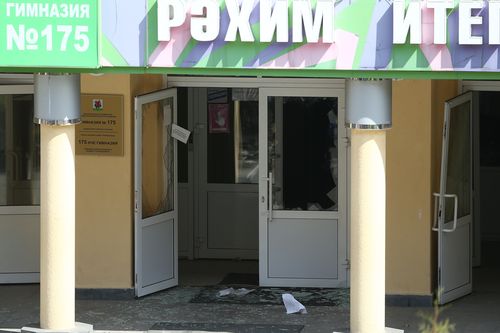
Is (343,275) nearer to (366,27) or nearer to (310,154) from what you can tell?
(310,154)

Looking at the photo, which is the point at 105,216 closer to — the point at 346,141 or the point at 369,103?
the point at 346,141

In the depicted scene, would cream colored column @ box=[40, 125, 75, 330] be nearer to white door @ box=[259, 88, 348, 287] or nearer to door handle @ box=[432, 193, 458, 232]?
white door @ box=[259, 88, 348, 287]

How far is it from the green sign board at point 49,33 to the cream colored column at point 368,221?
7.23 feet

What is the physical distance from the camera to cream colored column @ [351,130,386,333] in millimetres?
9055

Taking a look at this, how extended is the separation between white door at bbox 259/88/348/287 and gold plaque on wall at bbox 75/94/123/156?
145 centimetres

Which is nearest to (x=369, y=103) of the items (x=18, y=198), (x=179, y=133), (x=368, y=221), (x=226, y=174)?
(x=368, y=221)

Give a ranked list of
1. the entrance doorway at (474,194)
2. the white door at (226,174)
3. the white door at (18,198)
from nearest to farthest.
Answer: the entrance doorway at (474,194) < the white door at (18,198) < the white door at (226,174)

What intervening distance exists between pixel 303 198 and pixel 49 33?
3868 millimetres

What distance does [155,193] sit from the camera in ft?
37.8

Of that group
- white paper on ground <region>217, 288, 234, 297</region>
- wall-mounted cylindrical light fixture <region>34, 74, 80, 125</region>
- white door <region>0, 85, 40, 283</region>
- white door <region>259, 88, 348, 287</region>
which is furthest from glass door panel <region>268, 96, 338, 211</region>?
wall-mounted cylindrical light fixture <region>34, 74, 80, 125</region>

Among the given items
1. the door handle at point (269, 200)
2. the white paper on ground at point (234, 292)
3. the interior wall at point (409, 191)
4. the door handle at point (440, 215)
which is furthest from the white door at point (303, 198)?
the door handle at point (440, 215)

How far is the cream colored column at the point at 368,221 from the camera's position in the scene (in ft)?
29.7

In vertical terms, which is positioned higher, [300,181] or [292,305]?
[300,181]

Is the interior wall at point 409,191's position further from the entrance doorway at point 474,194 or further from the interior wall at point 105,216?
the interior wall at point 105,216
